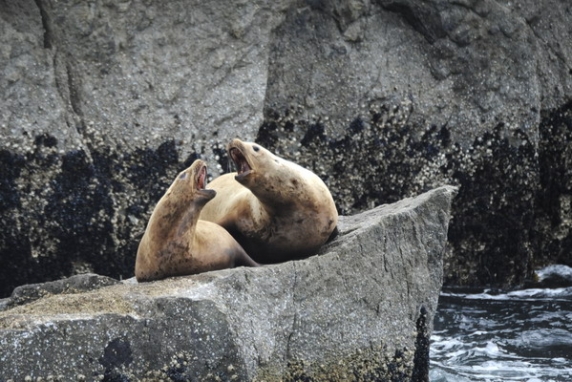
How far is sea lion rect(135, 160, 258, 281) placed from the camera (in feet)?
23.1

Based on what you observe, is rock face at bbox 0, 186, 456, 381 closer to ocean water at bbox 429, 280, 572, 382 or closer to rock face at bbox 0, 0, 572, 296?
ocean water at bbox 429, 280, 572, 382

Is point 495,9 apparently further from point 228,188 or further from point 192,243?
point 192,243

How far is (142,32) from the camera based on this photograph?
10.2 metres

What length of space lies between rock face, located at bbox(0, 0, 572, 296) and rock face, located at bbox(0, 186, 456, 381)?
261cm

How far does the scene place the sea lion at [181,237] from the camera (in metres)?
7.03

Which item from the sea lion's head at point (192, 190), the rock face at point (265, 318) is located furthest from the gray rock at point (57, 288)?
the sea lion's head at point (192, 190)

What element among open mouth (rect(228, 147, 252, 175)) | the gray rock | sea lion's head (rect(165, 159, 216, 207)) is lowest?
the gray rock

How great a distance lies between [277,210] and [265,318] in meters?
1.09

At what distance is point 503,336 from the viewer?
970cm

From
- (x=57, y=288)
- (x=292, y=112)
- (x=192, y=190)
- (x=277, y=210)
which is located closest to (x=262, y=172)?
(x=277, y=210)

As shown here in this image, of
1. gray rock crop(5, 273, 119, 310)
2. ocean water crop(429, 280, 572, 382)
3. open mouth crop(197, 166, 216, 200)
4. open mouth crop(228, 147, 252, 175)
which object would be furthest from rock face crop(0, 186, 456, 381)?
ocean water crop(429, 280, 572, 382)

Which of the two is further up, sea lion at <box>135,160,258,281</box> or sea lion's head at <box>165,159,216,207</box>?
sea lion's head at <box>165,159,216,207</box>

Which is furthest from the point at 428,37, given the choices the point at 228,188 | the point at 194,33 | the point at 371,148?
the point at 228,188

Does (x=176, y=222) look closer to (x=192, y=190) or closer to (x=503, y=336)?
(x=192, y=190)
